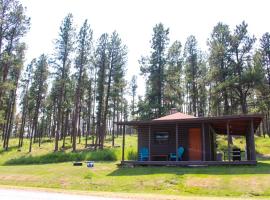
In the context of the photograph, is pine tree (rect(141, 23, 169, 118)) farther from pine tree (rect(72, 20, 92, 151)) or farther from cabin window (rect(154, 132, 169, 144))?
cabin window (rect(154, 132, 169, 144))

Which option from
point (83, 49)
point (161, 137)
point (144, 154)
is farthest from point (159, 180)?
point (83, 49)

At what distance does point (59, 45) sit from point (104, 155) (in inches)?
606

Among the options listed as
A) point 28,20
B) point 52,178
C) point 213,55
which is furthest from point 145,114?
point 52,178

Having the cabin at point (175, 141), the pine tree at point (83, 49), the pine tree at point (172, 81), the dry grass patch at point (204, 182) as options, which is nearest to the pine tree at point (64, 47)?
the pine tree at point (83, 49)

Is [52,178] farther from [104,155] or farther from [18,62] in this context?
[18,62]

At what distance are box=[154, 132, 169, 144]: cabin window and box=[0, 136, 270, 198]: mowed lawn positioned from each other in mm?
4386

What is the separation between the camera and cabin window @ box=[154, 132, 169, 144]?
2153cm

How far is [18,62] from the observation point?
27266 millimetres

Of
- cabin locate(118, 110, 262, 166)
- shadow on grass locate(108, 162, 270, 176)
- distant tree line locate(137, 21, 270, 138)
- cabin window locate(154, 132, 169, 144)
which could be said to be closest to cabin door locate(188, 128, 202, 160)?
cabin locate(118, 110, 262, 166)

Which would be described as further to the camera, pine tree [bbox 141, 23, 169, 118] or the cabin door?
pine tree [bbox 141, 23, 169, 118]

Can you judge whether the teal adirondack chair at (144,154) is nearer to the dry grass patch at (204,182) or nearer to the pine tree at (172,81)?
the dry grass patch at (204,182)

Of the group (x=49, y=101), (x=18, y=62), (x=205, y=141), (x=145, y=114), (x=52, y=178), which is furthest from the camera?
(x=49, y=101)

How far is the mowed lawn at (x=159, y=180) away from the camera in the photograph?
12.4 metres

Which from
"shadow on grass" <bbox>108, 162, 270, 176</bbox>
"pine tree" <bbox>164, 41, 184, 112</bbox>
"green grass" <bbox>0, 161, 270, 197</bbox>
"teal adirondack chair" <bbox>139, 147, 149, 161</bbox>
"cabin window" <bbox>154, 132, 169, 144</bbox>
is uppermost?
"pine tree" <bbox>164, 41, 184, 112</bbox>
